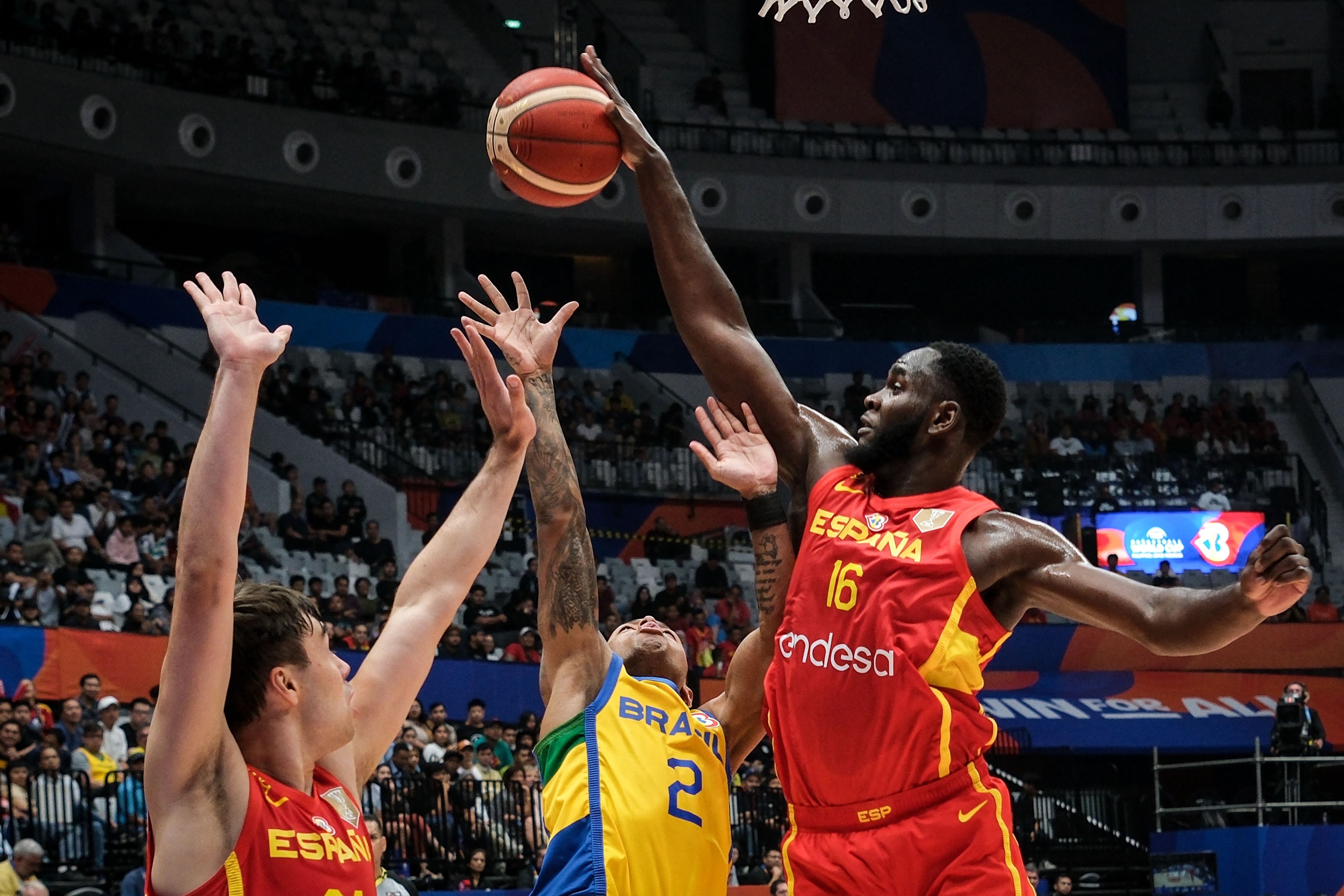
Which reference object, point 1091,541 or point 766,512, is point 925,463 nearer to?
point 766,512

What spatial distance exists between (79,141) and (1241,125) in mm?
22433

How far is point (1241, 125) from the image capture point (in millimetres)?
33375

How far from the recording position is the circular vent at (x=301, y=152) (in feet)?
84.8

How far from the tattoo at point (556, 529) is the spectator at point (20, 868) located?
6.51 metres

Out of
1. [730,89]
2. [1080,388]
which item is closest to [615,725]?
[1080,388]

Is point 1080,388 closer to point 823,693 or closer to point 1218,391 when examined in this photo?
point 1218,391

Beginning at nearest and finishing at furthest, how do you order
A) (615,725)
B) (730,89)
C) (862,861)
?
(862,861), (615,725), (730,89)

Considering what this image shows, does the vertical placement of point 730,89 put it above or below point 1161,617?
above

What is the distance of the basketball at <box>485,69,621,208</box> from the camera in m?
5.18

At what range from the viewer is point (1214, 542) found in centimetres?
2438

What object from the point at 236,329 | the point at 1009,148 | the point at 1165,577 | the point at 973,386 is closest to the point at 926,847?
the point at 973,386

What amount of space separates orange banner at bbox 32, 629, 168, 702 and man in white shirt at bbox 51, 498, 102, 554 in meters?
1.96

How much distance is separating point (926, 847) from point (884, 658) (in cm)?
45

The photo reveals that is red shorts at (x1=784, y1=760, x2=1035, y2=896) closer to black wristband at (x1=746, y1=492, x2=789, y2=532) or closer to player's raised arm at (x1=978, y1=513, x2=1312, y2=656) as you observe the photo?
player's raised arm at (x1=978, y1=513, x2=1312, y2=656)
